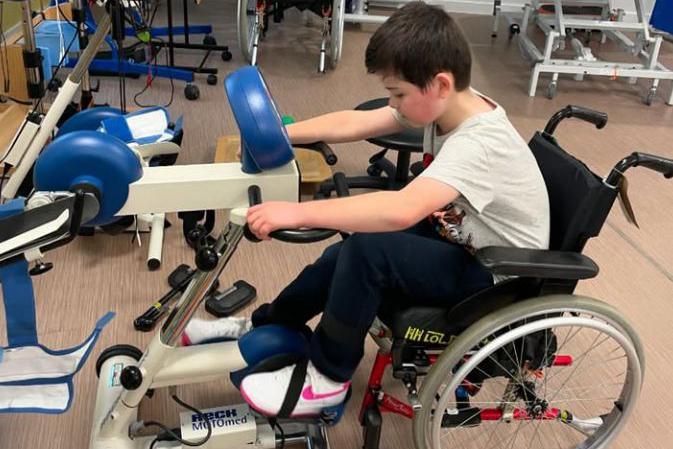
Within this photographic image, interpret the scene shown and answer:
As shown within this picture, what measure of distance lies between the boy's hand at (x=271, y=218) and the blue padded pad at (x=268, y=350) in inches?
15.9

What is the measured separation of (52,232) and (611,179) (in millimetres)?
961

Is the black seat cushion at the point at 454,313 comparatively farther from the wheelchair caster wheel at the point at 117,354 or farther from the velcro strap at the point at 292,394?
the wheelchair caster wheel at the point at 117,354

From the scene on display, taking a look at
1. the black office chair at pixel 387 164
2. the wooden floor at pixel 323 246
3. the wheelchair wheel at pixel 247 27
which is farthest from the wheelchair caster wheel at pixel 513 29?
the black office chair at pixel 387 164

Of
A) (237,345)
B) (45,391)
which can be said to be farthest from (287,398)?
(45,391)

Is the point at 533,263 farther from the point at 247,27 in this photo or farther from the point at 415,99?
the point at 247,27

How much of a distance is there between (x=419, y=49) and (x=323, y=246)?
1197 mm

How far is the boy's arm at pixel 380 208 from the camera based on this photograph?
1.05 meters

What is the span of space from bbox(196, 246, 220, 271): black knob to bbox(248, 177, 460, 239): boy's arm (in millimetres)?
150

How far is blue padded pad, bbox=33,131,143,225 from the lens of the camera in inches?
40.1

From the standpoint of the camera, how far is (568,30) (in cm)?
451

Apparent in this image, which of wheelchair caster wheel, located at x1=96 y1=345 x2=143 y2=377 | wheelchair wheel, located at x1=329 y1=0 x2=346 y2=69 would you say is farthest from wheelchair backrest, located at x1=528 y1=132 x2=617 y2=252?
wheelchair wheel, located at x1=329 y1=0 x2=346 y2=69

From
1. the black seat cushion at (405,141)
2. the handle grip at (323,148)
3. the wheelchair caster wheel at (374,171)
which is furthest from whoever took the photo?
Result: the wheelchair caster wheel at (374,171)

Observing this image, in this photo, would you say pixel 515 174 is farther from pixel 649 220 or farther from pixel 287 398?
pixel 649 220

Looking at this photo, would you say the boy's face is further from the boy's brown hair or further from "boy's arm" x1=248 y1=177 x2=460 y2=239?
"boy's arm" x1=248 y1=177 x2=460 y2=239
